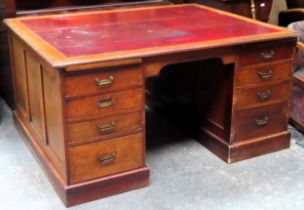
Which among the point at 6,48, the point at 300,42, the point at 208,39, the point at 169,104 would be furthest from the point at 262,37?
the point at 6,48

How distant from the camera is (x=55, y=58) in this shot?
2.17m

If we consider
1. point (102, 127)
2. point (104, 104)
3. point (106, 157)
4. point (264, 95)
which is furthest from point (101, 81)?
point (264, 95)

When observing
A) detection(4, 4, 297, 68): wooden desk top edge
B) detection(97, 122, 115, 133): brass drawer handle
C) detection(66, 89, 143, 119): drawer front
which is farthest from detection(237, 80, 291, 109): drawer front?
detection(97, 122, 115, 133): brass drawer handle

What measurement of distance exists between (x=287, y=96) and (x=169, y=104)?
81 centimetres

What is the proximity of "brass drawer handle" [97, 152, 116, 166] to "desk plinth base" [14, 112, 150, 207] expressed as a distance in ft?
0.25

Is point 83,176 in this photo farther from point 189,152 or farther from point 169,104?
point 169,104

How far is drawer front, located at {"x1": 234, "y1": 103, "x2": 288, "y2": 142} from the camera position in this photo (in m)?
2.72

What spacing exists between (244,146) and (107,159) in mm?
821

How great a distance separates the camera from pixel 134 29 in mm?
2727

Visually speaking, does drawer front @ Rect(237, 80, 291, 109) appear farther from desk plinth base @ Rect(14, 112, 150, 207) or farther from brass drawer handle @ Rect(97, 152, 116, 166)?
brass drawer handle @ Rect(97, 152, 116, 166)

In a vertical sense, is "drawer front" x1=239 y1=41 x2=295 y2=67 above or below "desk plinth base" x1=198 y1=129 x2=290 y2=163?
above

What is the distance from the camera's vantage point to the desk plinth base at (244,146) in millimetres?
2760

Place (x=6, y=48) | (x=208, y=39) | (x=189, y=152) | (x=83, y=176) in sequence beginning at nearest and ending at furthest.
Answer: (x=83, y=176) < (x=208, y=39) < (x=189, y=152) < (x=6, y=48)

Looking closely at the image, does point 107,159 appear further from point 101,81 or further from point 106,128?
point 101,81
